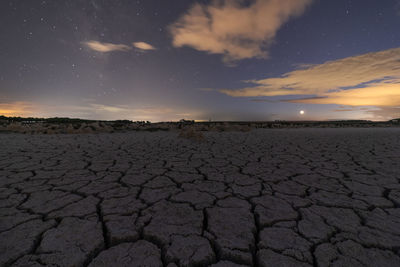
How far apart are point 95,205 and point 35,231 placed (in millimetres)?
401

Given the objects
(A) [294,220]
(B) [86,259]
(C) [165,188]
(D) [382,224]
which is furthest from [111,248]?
(D) [382,224]

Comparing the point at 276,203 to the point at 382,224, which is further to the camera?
the point at 276,203

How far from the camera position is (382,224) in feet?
4.13

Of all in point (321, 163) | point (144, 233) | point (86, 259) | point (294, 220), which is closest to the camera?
point (86, 259)

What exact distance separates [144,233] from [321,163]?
2.76 m

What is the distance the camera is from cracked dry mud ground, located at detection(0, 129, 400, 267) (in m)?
0.99

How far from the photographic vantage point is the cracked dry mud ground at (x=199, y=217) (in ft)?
3.24

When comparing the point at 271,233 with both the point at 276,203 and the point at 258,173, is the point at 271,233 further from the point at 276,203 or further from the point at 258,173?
Answer: the point at 258,173

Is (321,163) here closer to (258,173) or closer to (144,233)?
(258,173)

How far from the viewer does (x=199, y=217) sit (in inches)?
53.5

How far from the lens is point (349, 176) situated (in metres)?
2.29

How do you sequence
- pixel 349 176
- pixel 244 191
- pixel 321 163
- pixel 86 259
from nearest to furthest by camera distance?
1. pixel 86 259
2. pixel 244 191
3. pixel 349 176
4. pixel 321 163

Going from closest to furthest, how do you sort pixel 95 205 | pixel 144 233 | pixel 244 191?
pixel 144 233 < pixel 95 205 < pixel 244 191

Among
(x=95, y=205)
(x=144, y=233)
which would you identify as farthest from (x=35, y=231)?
(x=144, y=233)
